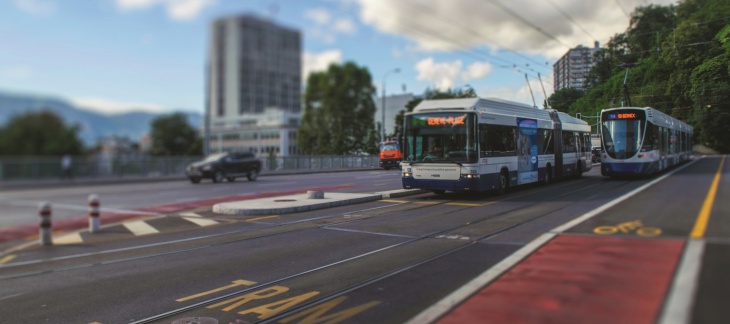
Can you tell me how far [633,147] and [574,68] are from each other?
20.0 ft

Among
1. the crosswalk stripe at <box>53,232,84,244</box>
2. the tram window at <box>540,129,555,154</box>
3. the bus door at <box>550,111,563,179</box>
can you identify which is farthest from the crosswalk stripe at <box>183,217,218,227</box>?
the tram window at <box>540,129,555,154</box>

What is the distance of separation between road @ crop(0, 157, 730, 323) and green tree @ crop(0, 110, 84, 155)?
85.4 inches

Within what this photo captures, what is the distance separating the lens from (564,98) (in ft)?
39.6

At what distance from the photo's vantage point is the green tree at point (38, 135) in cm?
439

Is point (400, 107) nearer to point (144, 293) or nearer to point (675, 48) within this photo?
point (675, 48)

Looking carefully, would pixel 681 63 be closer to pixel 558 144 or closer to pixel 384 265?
pixel 384 265

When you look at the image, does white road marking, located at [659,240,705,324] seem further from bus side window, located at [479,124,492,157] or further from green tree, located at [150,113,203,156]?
bus side window, located at [479,124,492,157]

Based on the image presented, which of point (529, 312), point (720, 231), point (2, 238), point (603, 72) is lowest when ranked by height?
point (2, 238)

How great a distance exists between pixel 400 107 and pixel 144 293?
13.1 meters

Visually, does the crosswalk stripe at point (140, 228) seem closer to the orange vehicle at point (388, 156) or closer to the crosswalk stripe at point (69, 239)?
the crosswalk stripe at point (69, 239)

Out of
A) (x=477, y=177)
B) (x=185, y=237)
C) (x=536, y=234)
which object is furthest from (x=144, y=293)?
(x=477, y=177)

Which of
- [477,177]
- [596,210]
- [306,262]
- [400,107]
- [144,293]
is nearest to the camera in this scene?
[144,293]

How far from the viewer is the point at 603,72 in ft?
33.8

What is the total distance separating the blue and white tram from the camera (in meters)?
13.8
